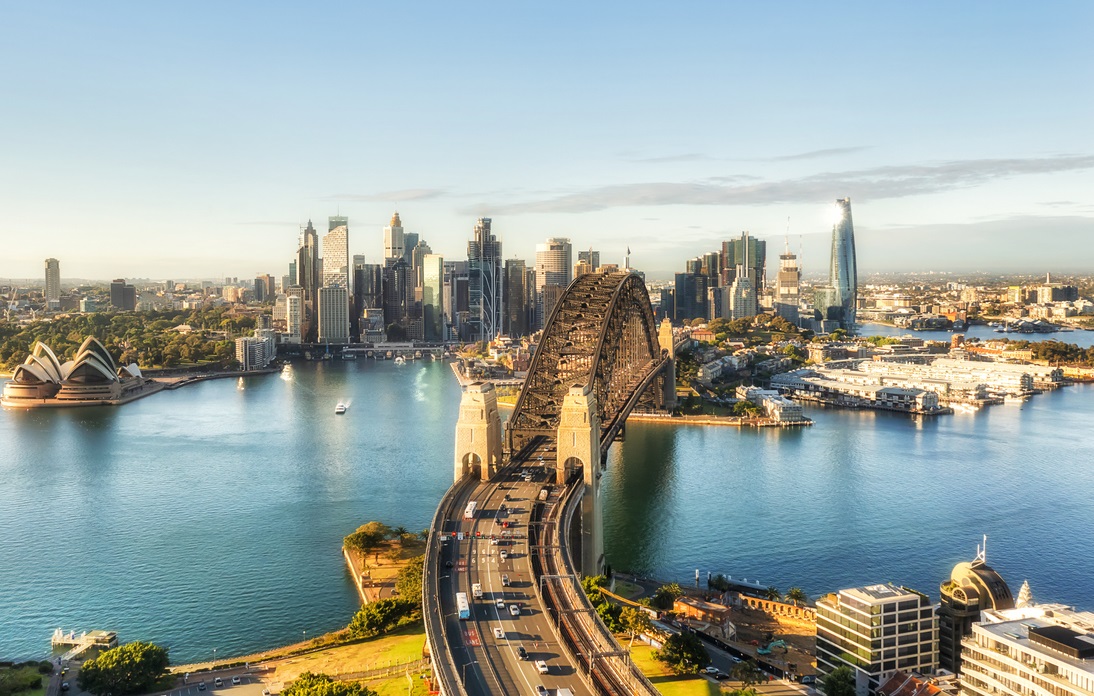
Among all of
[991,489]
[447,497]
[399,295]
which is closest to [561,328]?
[447,497]

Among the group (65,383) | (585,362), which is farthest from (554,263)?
(585,362)

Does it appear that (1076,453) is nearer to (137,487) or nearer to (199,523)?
(199,523)

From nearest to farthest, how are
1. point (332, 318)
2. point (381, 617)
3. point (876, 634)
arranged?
point (876, 634), point (381, 617), point (332, 318)

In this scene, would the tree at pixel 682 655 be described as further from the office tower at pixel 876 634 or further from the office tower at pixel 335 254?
the office tower at pixel 335 254

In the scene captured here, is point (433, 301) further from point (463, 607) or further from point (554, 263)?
point (463, 607)

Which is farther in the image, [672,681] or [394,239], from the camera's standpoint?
[394,239]
